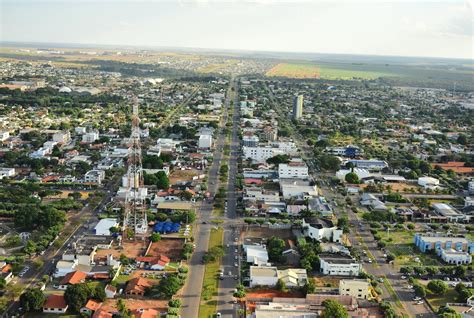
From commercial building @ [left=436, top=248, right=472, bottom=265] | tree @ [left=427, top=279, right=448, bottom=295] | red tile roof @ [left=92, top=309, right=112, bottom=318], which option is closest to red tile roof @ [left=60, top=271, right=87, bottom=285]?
red tile roof @ [left=92, top=309, right=112, bottom=318]

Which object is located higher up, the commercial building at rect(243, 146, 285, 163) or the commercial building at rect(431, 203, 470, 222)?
the commercial building at rect(243, 146, 285, 163)

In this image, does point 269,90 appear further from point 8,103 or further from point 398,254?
point 398,254

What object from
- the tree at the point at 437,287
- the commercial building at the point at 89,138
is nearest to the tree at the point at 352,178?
the tree at the point at 437,287

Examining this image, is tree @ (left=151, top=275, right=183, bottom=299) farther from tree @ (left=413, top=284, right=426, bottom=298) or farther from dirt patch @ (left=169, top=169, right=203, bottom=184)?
dirt patch @ (left=169, top=169, right=203, bottom=184)

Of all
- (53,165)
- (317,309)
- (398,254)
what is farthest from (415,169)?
(53,165)

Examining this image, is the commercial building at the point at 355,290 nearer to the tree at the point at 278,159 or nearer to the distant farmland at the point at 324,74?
the tree at the point at 278,159
